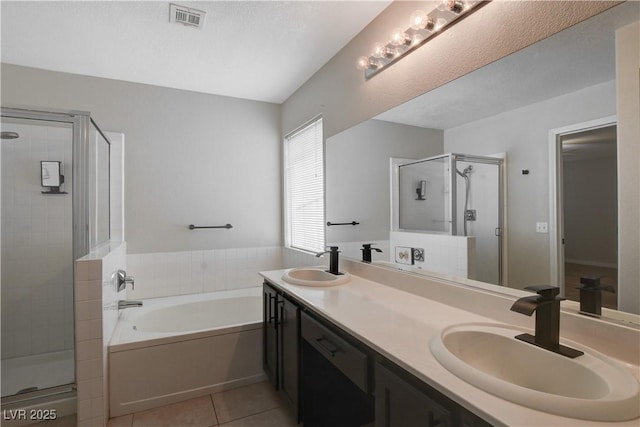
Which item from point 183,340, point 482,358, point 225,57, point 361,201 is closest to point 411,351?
point 482,358

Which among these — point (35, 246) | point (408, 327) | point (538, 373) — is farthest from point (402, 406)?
point (35, 246)

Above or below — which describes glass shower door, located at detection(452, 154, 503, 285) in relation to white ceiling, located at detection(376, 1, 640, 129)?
below

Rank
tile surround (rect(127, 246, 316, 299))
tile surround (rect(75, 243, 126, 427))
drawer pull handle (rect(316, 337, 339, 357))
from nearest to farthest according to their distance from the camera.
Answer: drawer pull handle (rect(316, 337, 339, 357)), tile surround (rect(75, 243, 126, 427)), tile surround (rect(127, 246, 316, 299))

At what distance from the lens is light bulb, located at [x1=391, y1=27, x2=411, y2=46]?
68.6 inches

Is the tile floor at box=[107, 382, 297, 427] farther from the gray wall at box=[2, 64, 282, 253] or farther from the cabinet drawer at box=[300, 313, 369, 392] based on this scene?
the gray wall at box=[2, 64, 282, 253]

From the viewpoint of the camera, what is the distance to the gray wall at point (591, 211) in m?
0.99

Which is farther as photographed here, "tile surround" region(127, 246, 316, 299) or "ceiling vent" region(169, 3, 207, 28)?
"tile surround" region(127, 246, 316, 299)

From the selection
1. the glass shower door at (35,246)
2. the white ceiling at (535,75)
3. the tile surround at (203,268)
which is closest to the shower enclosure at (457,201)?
the white ceiling at (535,75)

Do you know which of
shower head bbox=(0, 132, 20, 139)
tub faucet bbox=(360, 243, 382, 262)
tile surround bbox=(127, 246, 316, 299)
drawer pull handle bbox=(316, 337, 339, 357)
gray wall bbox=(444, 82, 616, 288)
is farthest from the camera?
tile surround bbox=(127, 246, 316, 299)

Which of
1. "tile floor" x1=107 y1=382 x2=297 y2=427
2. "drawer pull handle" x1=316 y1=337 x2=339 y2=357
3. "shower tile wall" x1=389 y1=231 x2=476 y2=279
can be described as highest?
"shower tile wall" x1=389 y1=231 x2=476 y2=279

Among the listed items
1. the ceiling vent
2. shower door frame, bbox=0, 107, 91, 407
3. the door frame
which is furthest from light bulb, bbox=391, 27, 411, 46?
shower door frame, bbox=0, 107, 91, 407

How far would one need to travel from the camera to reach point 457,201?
1571mm

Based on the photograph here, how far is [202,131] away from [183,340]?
→ 2090 mm

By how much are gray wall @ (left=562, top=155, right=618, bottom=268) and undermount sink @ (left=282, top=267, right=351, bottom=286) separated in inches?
47.0
